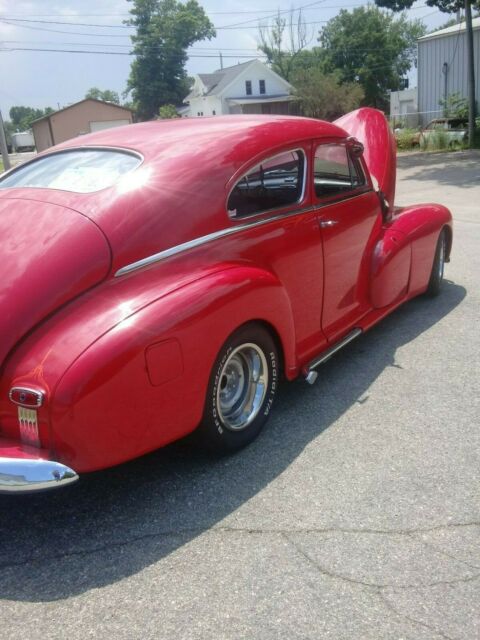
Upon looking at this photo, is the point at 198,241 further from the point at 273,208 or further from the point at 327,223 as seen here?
the point at 327,223

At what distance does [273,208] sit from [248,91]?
186 ft

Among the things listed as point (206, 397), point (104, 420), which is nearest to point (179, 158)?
point (206, 397)

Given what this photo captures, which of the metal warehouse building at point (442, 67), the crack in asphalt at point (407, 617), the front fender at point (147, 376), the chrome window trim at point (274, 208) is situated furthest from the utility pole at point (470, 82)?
the crack in asphalt at point (407, 617)

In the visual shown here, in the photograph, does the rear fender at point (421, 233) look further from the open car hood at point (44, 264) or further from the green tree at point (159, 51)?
the green tree at point (159, 51)

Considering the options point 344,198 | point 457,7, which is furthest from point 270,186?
point 457,7

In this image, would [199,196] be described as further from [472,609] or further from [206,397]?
[472,609]

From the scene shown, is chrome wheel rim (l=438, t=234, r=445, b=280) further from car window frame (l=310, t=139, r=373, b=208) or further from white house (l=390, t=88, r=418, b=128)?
white house (l=390, t=88, r=418, b=128)

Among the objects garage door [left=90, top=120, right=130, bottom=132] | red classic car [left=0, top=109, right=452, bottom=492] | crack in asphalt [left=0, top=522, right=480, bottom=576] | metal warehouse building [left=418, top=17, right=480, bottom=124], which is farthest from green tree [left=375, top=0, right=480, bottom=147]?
garage door [left=90, top=120, right=130, bottom=132]

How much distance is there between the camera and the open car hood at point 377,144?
5086 millimetres

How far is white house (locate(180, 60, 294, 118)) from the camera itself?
53.8 meters

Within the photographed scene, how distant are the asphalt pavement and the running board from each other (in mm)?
238

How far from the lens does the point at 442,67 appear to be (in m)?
28.8

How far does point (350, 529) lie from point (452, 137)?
2141cm

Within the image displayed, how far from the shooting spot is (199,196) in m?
3.09
